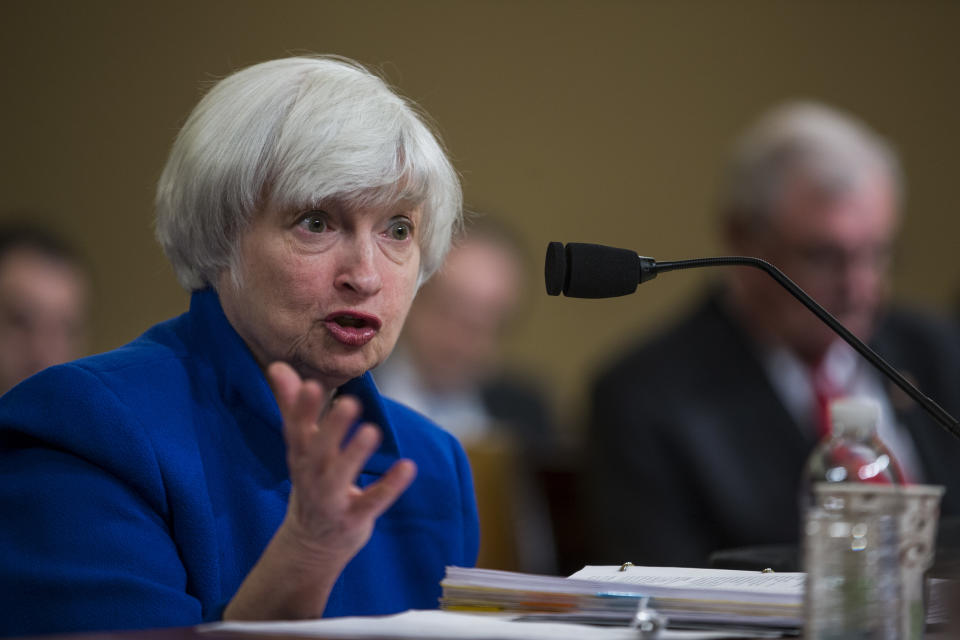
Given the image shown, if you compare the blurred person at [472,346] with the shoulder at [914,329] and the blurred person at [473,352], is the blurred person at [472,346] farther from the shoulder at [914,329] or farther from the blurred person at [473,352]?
the shoulder at [914,329]

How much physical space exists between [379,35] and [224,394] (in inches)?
164

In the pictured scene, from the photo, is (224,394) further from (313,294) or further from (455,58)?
(455,58)

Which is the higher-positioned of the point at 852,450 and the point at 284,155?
the point at 284,155

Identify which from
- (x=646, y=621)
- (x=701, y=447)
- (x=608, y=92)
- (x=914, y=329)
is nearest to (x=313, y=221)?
(x=646, y=621)

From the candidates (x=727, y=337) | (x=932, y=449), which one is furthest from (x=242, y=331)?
(x=932, y=449)

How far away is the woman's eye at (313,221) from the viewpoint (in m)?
1.38

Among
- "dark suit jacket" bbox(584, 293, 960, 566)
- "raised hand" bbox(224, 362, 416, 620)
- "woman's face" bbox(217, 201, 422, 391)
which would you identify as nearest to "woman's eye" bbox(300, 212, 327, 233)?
"woman's face" bbox(217, 201, 422, 391)

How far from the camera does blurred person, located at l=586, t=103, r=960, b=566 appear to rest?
2684mm

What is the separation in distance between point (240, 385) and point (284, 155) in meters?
0.26

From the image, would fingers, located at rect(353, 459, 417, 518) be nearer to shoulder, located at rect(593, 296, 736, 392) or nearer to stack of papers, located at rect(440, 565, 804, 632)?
stack of papers, located at rect(440, 565, 804, 632)

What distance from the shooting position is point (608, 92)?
18.9 feet

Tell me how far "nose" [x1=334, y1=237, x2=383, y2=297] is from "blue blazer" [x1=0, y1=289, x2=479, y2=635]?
0.14 m

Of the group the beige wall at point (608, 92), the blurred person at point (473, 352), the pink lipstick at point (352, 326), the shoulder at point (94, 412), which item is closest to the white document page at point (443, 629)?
the shoulder at point (94, 412)

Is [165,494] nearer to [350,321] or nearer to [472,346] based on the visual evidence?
[350,321]
